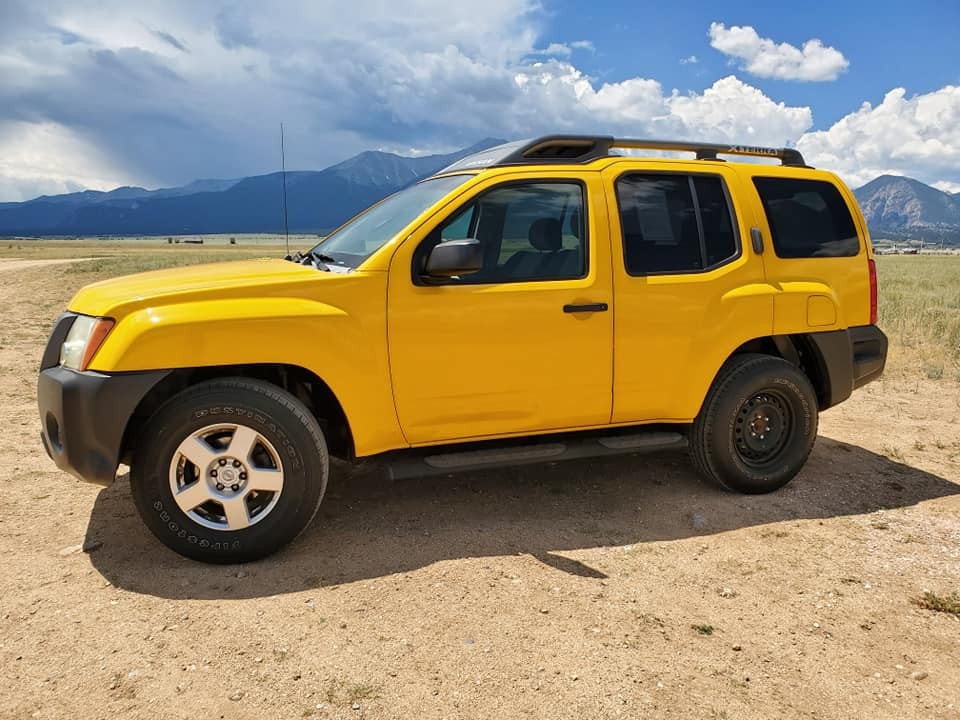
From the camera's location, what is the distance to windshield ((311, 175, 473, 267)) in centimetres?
378

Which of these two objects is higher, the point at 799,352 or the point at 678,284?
the point at 678,284

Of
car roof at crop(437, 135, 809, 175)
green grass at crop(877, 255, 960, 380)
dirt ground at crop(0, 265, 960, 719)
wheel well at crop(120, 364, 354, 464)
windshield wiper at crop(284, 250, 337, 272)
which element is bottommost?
dirt ground at crop(0, 265, 960, 719)

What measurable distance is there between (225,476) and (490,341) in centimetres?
145

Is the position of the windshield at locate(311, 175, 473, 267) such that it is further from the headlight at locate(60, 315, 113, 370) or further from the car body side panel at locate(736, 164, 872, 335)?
the car body side panel at locate(736, 164, 872, 335)

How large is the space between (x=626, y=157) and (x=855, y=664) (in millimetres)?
2816

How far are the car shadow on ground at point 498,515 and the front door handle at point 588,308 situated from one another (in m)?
1.22

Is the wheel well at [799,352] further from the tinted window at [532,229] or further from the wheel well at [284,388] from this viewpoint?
the wheel well at [284,388]

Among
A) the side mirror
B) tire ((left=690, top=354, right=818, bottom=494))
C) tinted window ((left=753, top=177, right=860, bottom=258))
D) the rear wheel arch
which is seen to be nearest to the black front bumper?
the side mirror

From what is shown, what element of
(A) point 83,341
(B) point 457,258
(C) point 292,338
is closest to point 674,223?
(B) point 457,258

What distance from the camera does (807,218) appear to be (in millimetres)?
4566

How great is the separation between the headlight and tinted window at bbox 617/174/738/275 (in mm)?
2664

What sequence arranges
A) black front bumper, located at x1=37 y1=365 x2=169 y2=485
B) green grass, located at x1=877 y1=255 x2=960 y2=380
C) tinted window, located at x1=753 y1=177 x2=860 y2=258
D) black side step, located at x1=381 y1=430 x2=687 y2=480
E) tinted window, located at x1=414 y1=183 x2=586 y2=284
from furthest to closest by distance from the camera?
green grass, located at x1=877 y1=255 x2=960 y2=380
tinted window, located at x1=753 y1=177 x2=860 y2=258
tinted window, located at x1=414 y1=183 x2=586 y2=284
black side step, located at x1=381 y1=430 x2=687 y2=480
black front bumper, located at x1=37 y1=365 x2=169 y2=485

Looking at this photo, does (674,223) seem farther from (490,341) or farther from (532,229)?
(490,341)

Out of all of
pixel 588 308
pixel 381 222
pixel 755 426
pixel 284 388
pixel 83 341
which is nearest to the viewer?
pixel 83 341
